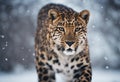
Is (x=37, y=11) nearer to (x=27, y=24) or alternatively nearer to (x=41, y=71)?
(x=27, y=24)

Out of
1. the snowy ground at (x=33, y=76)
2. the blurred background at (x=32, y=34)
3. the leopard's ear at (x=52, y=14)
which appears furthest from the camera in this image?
the blurred background at (x=32, y=34)

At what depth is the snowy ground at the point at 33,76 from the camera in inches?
137

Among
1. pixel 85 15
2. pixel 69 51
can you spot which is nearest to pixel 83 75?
pixel 69 51

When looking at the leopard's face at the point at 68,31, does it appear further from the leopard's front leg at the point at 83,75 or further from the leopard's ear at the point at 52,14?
the leopard's front leg at the point at 83,75

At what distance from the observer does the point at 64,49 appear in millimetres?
3090

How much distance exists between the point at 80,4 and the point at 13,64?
2.31 feet

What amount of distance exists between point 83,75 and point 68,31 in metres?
0.30

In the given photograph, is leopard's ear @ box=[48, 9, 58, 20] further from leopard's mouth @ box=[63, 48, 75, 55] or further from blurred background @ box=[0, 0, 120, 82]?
blurred background @ box=[0, 0, 120, 82]

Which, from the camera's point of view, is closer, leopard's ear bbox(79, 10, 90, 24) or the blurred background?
leopard's ear bbox(79, 10, 90, 24)

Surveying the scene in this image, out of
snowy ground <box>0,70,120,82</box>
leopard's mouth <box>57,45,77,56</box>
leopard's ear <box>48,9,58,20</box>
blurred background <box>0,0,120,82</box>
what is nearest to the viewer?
leopard's mouth <box>57,45,77,56</box>

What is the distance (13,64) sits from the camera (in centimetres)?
378

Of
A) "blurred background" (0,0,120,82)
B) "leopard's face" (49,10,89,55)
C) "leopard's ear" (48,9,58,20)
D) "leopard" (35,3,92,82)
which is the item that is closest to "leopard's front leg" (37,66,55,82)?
"leopard" (35,3,92,82)

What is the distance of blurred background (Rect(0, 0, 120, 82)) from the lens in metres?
3.71

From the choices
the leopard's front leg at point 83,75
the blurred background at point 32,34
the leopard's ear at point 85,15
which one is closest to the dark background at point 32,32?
the blurred background at point 32,34
